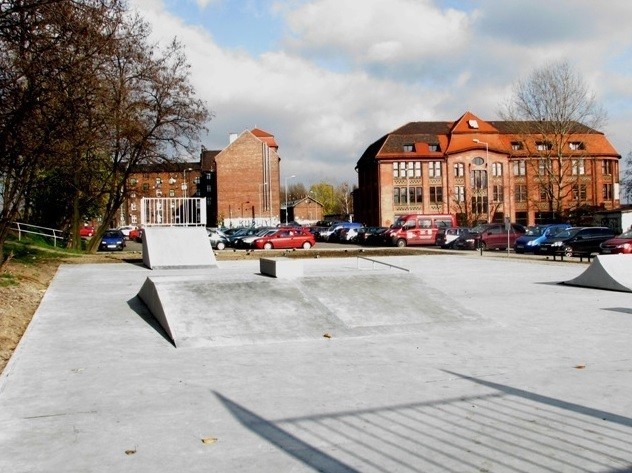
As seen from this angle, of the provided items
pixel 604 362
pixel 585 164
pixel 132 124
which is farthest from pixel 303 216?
pixel 604 362

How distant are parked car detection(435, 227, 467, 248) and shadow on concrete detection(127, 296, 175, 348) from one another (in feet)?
97.2

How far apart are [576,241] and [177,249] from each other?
20.3m

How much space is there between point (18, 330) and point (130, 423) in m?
5.63

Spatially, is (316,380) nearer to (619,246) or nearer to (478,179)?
(619,246)

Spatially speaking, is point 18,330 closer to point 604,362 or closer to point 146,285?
point 146,285

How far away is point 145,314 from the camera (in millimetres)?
11711

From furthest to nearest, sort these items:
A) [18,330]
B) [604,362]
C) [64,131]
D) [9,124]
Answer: [64,131] < [9,124] < [18,330] < [604,362]

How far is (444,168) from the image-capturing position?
78.1 m

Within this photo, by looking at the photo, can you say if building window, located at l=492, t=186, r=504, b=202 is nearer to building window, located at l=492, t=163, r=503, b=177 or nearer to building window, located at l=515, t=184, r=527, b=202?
building window, located at l=492, t=163, r=503, b=177

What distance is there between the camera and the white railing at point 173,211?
84.5ft

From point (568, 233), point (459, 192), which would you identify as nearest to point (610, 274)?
point (568, 233)

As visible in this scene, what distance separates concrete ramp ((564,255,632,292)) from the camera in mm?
15734

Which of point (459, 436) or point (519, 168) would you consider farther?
point (519, 168)

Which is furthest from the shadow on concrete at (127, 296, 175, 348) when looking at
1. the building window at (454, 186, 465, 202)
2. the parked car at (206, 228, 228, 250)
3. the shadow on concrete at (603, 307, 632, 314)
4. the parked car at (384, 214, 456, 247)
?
the building window at (454, 186, 465, 202)
